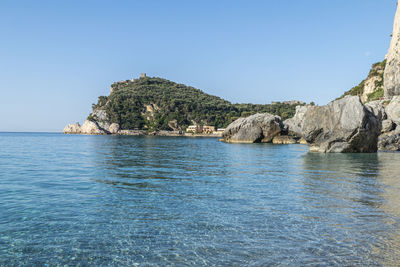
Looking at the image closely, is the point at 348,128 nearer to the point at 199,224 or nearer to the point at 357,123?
the point at 357,123

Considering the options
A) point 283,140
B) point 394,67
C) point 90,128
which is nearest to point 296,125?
point 283,140

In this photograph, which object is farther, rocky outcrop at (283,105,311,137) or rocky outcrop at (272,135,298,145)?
rocky outcrop at (283,105,311,137)

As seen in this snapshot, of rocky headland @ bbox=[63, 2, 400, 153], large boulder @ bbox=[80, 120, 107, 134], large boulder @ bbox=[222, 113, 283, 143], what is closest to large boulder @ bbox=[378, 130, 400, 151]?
rocky headland @ bbox=[63, 2, 400, 153]

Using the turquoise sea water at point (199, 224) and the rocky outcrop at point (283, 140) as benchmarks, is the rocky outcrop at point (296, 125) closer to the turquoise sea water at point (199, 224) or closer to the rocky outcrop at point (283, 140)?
the rocky outcrop at point (283, 140)

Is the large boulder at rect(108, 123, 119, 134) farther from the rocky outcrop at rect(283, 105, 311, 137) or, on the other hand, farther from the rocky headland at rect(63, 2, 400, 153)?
the rocky outcrop at rect(283, 105, 311, 137)

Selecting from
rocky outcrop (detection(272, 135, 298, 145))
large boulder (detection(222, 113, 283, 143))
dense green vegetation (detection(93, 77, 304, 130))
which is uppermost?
dense green vegetation (detection(93, 77, 304, 130))

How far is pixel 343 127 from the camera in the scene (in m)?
36.2

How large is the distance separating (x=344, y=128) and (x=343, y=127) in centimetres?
17

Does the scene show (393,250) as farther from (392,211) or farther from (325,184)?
(325,184)

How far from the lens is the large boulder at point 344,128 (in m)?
35.6

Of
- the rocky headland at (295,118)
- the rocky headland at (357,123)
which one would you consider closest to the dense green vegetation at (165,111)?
the rocky headland at (295,118)

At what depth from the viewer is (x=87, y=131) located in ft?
617

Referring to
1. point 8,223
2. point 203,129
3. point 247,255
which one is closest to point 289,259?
point 247,255

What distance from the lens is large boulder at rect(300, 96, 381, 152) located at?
35625 mm
